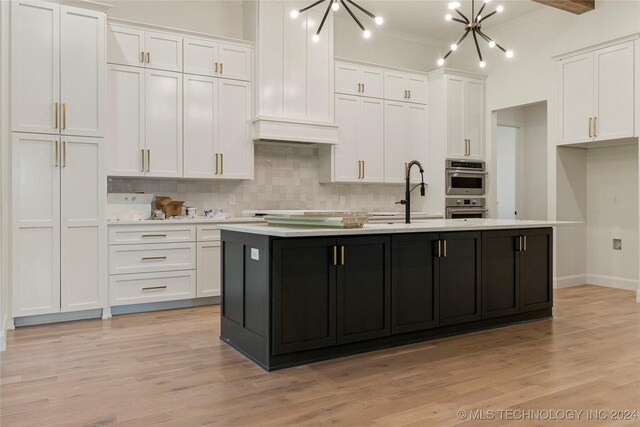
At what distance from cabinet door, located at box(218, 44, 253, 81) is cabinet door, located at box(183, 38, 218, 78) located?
0.25 feet

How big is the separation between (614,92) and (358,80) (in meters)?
2.95

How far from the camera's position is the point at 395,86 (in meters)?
6.67

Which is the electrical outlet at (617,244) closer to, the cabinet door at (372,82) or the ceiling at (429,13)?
the ceiling at (429,13)

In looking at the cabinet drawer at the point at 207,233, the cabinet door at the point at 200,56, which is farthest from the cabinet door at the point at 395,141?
the cabinet drawer at the point at 207,233

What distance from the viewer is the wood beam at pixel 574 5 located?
18.2 feet

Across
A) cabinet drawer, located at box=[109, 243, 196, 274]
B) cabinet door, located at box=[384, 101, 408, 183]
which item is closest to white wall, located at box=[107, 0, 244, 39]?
cabinet door, located at box=[384, 101, 408, 183]

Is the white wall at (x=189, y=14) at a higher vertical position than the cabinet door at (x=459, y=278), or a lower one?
higher

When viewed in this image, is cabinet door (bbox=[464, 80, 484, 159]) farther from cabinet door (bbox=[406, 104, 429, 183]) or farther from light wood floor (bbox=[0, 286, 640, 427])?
light wood floor (bbox=[0, 286, 640, 427])

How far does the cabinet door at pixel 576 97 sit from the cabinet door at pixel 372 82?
2.21 meters

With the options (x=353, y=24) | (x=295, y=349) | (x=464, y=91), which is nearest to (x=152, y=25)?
(x=353, y=24)

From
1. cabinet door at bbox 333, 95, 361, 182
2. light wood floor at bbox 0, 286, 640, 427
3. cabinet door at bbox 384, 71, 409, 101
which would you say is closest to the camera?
light wood floor at bbox 0, 286, 640, 427

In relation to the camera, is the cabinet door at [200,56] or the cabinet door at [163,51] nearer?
the cabinet door at [163,51]

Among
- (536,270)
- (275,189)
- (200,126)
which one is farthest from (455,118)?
(200,126)

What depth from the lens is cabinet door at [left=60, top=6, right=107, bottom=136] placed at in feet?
14.3
